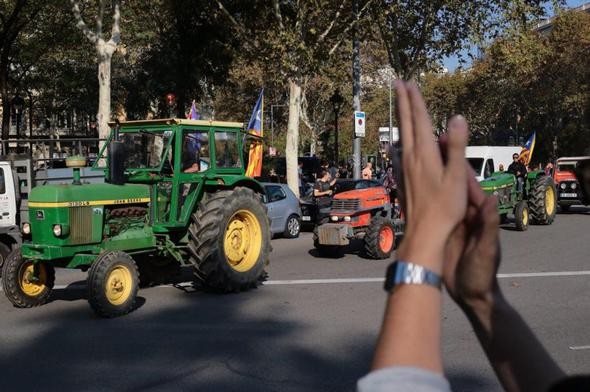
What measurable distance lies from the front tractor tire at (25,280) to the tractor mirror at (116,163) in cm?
144

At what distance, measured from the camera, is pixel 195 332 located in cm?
748

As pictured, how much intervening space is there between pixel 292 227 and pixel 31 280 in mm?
9235

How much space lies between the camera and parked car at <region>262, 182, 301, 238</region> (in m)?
17.1

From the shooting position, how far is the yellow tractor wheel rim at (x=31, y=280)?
898 cm

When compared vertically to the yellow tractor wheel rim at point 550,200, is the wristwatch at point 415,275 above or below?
above

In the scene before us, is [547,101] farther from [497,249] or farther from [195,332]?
[497,249]

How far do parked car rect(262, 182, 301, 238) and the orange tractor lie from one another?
9.50 feet

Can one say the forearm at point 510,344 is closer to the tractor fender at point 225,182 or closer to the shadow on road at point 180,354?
the shadow on road at point 180,354

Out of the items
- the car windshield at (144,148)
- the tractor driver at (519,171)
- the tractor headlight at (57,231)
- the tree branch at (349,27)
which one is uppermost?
the tree branch at (349,27)

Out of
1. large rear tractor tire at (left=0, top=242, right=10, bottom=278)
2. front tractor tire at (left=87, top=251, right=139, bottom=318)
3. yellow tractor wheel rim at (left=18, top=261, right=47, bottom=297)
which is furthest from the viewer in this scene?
large rear tractor tire at (left=0, top=242, right=10, bottom=278)

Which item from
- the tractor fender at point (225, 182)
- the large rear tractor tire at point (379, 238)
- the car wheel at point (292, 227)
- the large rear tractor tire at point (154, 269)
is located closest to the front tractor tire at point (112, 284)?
the large rear tractor tire at point (154, 269)

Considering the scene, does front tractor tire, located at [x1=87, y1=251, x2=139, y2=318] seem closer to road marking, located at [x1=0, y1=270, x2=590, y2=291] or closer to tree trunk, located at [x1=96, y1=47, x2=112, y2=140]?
road marking, located at [x1=0, y1=270, x2=590, y2=291]

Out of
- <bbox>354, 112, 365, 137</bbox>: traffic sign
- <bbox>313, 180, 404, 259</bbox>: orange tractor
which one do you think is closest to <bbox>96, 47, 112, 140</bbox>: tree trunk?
<bbox>313, 180, 404, 259</bbox>: orange tractor

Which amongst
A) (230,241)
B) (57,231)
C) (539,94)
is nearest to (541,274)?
(230,241)
